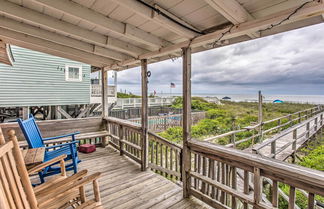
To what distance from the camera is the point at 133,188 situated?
269cm

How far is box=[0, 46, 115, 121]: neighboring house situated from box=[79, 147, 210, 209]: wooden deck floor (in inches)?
206

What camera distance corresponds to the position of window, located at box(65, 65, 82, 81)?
787 cm

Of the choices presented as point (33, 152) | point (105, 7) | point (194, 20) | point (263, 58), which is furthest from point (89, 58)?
point (263, 58)

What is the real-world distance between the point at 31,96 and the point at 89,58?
529 centimetres

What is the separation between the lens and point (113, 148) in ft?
15.2

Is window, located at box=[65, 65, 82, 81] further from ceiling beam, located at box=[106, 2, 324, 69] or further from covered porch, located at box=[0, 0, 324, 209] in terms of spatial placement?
ceiling beam, located at box=[106, 2, 324, 69]

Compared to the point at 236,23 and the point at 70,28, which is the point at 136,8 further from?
the point at 70,28

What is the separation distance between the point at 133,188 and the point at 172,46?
233 centimetres

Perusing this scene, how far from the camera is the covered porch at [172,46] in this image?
148cm

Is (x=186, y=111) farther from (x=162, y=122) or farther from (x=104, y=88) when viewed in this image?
(x=162, y=122)

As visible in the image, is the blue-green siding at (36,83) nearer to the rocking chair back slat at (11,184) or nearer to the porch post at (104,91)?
the porch post at (104,91)

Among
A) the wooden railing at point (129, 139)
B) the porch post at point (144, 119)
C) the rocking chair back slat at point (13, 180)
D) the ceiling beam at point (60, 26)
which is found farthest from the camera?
the wooden railing at point (129, 139)

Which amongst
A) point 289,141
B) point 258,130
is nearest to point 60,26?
point 258,130

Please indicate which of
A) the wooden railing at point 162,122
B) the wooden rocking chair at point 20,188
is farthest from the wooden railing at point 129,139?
the wooden railing at point 162,122
